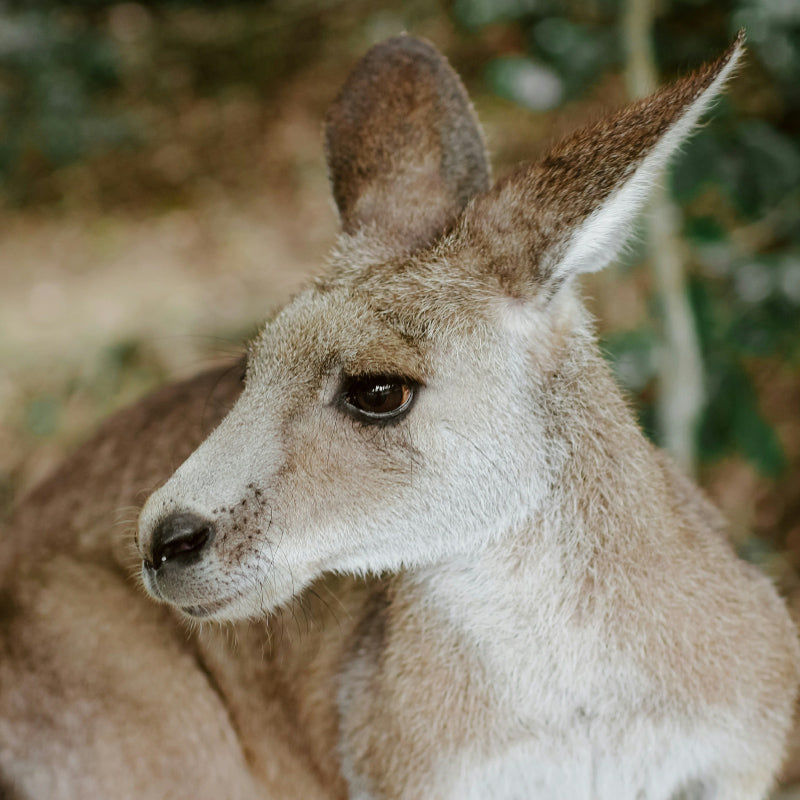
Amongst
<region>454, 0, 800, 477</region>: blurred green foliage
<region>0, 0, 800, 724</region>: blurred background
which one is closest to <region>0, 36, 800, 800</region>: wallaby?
<region>0, 0, 800, 724</region>: blurred background

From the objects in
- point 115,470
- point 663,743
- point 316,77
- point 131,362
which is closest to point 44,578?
point 115,470

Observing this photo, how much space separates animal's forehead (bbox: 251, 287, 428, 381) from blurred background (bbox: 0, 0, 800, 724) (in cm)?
74

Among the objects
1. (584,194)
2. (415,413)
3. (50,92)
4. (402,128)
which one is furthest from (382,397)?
(50,92)

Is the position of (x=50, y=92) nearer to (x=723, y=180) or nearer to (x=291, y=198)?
(x=291, y=198)

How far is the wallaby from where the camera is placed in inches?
79.2

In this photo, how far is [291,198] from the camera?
6.84m

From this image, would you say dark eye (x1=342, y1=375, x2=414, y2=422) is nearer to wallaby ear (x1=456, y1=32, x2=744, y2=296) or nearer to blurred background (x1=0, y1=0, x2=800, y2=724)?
wallaby ear (x1=456, y1=32, x2=744, y2=296)

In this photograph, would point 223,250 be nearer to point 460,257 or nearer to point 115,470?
point 115,470

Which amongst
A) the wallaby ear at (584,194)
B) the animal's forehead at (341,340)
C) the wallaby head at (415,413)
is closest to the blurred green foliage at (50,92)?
the animal's forehead at (341,340)

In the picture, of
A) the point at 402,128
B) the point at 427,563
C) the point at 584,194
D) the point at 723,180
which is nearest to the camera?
the point at 584,194

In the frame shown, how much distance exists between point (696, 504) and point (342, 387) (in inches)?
45.5

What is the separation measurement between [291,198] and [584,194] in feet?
17.2

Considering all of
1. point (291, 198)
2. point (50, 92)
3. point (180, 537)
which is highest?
point (50, 92)

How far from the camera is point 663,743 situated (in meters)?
2.20
